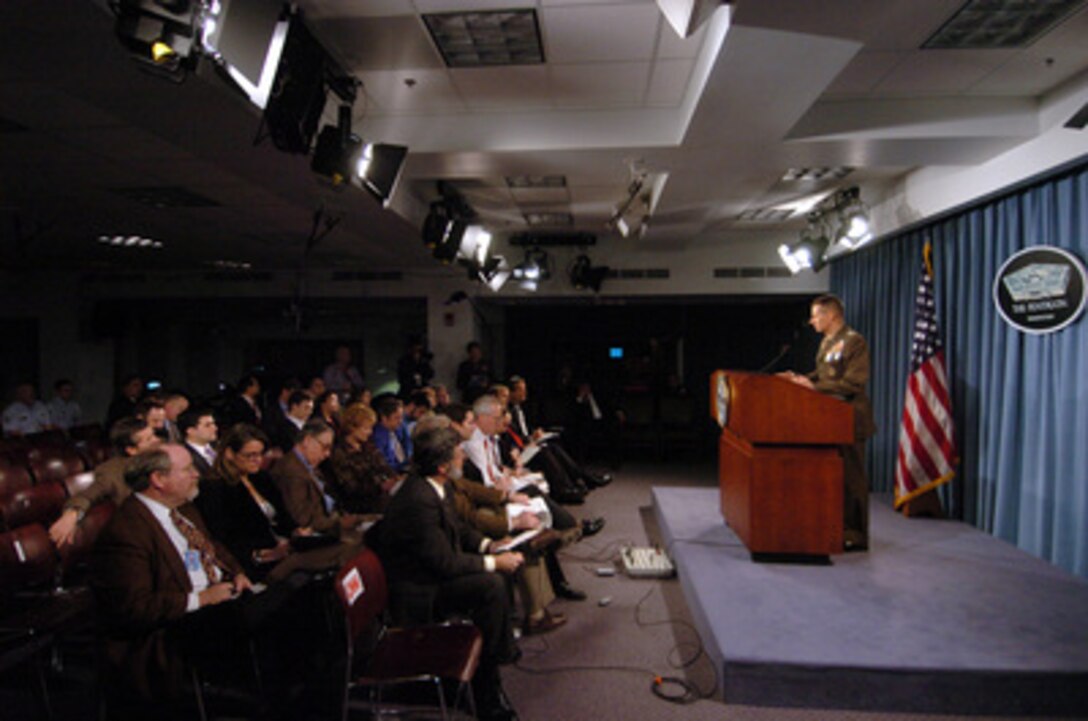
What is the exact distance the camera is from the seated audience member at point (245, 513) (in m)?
3.34

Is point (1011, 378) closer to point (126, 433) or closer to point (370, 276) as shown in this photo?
point (126, 433)

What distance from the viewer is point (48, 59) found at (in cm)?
283

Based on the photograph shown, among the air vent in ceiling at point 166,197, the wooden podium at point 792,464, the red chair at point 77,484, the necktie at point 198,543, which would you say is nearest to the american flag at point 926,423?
the wooden podium at point 792,464

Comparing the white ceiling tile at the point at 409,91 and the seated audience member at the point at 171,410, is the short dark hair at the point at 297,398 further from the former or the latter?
the white ceiling tile at the point at 409,91

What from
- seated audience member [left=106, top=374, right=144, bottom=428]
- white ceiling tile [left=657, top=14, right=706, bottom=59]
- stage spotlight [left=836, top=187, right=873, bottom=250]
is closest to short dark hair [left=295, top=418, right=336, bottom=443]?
white ceiling tile [left=657, top=14, right=706, bottom=59]

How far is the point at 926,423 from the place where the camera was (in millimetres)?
5453

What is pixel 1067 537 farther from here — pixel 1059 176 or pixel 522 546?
pixel 522 546

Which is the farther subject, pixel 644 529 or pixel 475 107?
pixel 644 529

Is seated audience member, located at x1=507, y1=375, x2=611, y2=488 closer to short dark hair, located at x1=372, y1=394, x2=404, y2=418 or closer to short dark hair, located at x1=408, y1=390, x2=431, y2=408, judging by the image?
short dark hair, located at x1=408, y1=390, x2=431, y2=408

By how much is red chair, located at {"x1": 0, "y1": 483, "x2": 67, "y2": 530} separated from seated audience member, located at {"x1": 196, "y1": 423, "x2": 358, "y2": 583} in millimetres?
1173

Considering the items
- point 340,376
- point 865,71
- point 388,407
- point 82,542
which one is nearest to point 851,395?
point 865,71

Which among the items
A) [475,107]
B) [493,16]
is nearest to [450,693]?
[493,16]

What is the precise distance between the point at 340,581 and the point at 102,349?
36.3 ft

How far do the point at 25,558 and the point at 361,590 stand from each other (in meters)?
1.82
